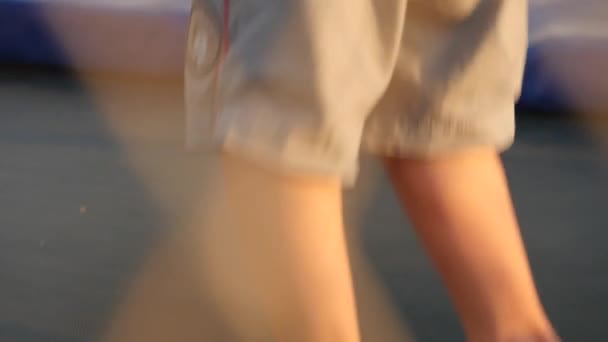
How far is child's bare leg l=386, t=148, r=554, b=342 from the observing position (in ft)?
2.06

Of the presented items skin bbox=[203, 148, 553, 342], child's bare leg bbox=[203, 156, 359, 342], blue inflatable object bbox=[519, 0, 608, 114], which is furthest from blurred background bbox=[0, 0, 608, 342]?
child's bare leg bbox=[203, 156, 359, 342]

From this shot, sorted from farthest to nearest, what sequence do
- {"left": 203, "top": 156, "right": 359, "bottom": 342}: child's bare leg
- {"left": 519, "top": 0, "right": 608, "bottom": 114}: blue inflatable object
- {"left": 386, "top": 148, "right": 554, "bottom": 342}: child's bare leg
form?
{"left": 519, "top": 0, "right": 608, "bottom": 114}: blue inflatable object < {"left": 386, "top": 148, "right": 554, "bottom": 342}: child's bare leg < {"left": 203, "top": 156, "right": 359, "bottom": 342}: child's bare leg

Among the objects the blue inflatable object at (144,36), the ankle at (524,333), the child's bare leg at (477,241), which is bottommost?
the blue inflatable object at (144,36)

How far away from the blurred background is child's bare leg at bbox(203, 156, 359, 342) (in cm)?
32

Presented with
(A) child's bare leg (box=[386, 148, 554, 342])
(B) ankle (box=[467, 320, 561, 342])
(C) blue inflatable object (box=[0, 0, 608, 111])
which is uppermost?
(A) child's bare leg (box=[386, 148, 554, 342])

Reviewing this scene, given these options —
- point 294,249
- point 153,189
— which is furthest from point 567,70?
point 294,249

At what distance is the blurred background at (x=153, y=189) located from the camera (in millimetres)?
890

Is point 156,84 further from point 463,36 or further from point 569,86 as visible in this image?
point 463,36

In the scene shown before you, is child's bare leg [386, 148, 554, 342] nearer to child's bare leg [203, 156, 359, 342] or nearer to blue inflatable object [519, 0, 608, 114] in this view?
child's bare leg [203, 156, 359, 342]

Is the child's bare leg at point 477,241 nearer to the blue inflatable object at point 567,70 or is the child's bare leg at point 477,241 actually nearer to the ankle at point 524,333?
the ankle at point 524,333

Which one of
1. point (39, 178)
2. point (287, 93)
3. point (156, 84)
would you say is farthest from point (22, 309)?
point (156, 84)

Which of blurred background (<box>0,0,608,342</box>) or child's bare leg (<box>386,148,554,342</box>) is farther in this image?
blurred background (<box>0,0,608,342</box>)

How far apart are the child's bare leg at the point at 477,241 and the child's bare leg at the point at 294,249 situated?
4.9 inches

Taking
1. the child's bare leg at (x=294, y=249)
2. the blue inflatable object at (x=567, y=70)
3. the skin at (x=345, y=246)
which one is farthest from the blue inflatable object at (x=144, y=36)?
the child's bare leg at (x=294, y=249)
